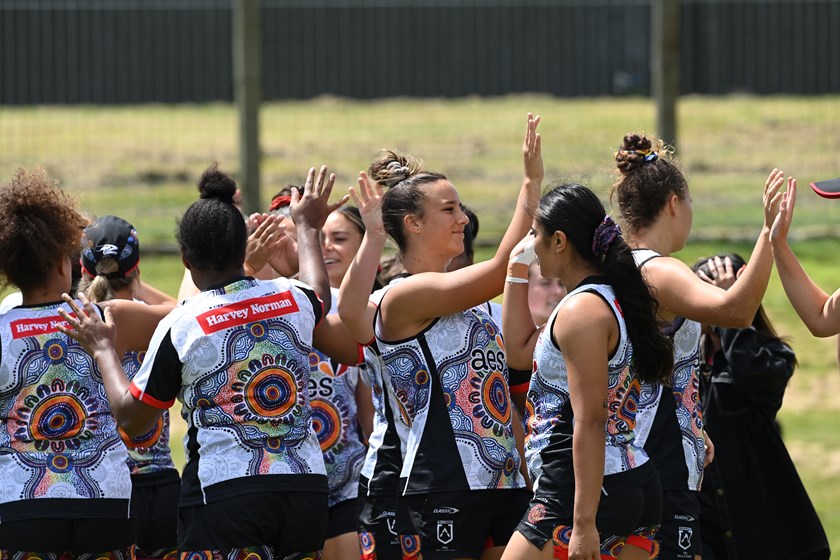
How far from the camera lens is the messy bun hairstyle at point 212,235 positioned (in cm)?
419

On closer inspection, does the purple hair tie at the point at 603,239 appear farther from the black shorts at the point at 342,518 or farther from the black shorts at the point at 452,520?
the black shorts at the point at 342,518

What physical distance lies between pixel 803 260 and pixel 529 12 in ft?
11.9

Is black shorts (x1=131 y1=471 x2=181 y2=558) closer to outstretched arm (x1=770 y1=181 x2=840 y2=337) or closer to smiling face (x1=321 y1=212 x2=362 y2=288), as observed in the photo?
smiling face (x1=321 y1=212 x2=362 y2=288)

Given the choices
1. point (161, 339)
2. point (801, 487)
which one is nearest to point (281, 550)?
point (161, 339)

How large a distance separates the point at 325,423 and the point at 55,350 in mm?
1257

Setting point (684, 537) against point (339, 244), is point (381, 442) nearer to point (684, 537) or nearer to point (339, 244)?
point (684, 537)

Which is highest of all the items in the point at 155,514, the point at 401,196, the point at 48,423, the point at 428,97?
the point at 428,97

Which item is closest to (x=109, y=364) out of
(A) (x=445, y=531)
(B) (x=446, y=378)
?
(B) (x=446, y=378)

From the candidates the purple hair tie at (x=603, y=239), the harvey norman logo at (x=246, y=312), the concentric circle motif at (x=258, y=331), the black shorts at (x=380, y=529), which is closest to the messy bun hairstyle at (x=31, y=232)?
the harvey norman logo at (x=246, y=312)

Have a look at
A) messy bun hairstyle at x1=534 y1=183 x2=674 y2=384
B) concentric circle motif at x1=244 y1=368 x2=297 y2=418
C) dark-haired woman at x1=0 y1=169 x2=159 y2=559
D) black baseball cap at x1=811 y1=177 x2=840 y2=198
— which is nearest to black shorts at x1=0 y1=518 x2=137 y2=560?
dark-haired woman at x1=0 y1=169 x2=159 y2=559

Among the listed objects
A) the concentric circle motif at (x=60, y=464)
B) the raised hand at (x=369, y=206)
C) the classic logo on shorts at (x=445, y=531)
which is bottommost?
the classic logo on shorts at (x=445, y=531)

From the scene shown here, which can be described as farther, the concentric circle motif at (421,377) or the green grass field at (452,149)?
the green grass field at (452,149)

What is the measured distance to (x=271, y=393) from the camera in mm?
4121

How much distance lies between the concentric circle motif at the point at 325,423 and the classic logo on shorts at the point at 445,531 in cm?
107
